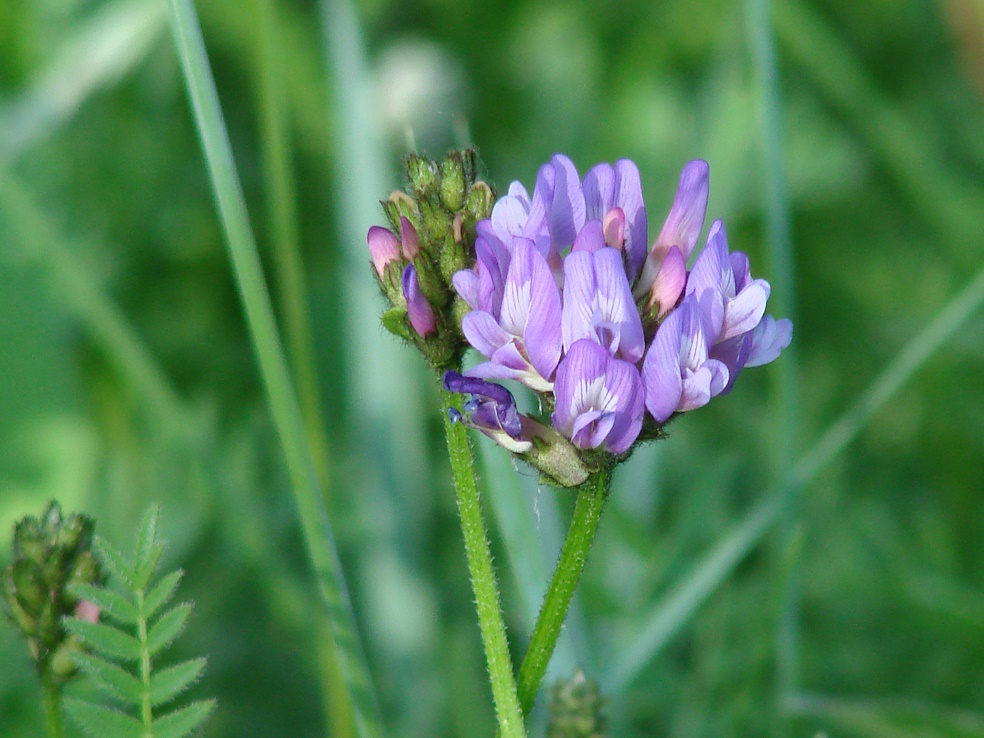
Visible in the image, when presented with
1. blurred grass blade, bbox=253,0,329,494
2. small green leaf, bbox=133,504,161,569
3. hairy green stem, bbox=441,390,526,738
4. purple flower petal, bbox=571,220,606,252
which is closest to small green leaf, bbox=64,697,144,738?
small green leaf, bbox=133,504,161,569

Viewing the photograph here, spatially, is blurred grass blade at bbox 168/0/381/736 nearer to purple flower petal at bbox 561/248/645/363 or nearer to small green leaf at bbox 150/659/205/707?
small green leaf at bbox 150/659/205/707

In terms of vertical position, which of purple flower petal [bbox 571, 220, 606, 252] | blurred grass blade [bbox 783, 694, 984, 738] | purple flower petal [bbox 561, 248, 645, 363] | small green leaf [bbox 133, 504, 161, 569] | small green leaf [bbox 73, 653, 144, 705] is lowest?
small green leaf [bbox 73, 653, 144, 705]

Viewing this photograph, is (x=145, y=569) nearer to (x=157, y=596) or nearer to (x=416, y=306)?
(x=157, y=596)

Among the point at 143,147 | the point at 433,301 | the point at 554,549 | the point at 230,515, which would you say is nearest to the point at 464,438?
the point at 433,301

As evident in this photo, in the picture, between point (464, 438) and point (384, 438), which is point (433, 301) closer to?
point (464, 438)

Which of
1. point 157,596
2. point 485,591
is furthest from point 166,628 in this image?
point 485,591
